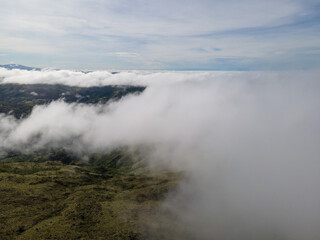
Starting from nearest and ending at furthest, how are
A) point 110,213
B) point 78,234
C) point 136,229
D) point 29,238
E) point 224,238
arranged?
point 29,238 → point 78,234 → point 136,229 → point 224,238 → point 110,213

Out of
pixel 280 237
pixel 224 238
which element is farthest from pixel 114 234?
pixel 280 237

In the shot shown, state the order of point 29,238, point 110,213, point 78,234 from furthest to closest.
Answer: point 110,213 < point 78,234 < point 29,238

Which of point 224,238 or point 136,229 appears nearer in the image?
point 136,229

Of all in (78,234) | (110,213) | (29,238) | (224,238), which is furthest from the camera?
(110,213)

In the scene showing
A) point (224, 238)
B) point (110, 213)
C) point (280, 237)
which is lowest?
point (280, 237)

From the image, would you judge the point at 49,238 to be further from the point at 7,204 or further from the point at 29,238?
the point at 7,204

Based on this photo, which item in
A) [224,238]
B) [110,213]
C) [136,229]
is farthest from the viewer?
[110,213]

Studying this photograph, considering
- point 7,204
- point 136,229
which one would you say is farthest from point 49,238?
point 7,204

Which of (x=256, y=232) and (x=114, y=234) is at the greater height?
Answer: (x=114, y=234)

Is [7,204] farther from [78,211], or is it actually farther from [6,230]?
[78,211]
